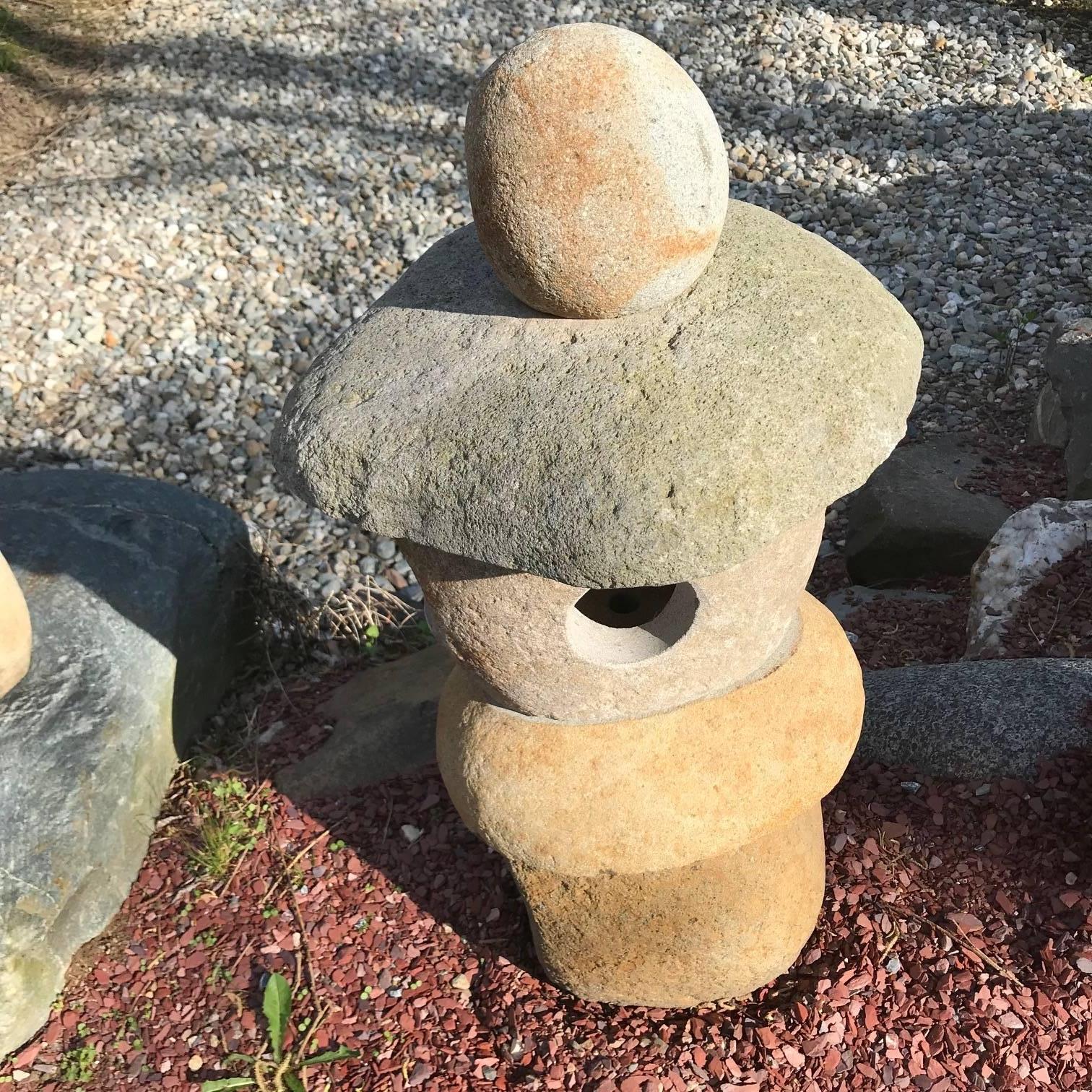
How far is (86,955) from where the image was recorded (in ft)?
9.08

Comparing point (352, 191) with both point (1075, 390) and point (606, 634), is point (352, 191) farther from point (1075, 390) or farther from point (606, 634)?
point (606, 634)

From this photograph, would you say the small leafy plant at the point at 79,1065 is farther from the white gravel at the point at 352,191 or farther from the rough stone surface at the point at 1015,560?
the rough stone surface at the point at 1015,560

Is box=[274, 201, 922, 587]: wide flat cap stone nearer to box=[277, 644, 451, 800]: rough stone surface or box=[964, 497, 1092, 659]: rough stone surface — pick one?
box=[277, 644, 451, 800]: rough stone surface

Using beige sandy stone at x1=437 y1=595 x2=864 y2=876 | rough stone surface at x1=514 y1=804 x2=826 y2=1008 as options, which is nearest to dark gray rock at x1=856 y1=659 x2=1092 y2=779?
rough stone surface at x1=514 y1=804 x2=826 y2=1008

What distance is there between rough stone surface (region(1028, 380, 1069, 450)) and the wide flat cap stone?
2.49m

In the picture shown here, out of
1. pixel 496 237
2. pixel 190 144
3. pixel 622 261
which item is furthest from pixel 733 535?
pixel 190 144

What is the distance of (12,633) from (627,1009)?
1.83 meters

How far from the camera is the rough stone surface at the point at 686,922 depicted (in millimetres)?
2268

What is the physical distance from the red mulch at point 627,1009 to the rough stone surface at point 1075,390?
1.51m

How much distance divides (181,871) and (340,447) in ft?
5.77

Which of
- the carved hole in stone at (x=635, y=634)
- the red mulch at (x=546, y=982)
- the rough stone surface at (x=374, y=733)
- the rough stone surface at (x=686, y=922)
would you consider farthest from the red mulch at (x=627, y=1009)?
the carved hole in stone at (x=635, y=634)

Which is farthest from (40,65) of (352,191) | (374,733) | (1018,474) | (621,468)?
(621,468)

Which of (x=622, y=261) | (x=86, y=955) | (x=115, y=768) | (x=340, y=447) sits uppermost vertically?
(x=622, y=261)

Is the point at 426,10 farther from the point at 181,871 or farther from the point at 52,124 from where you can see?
the point at 181,871
